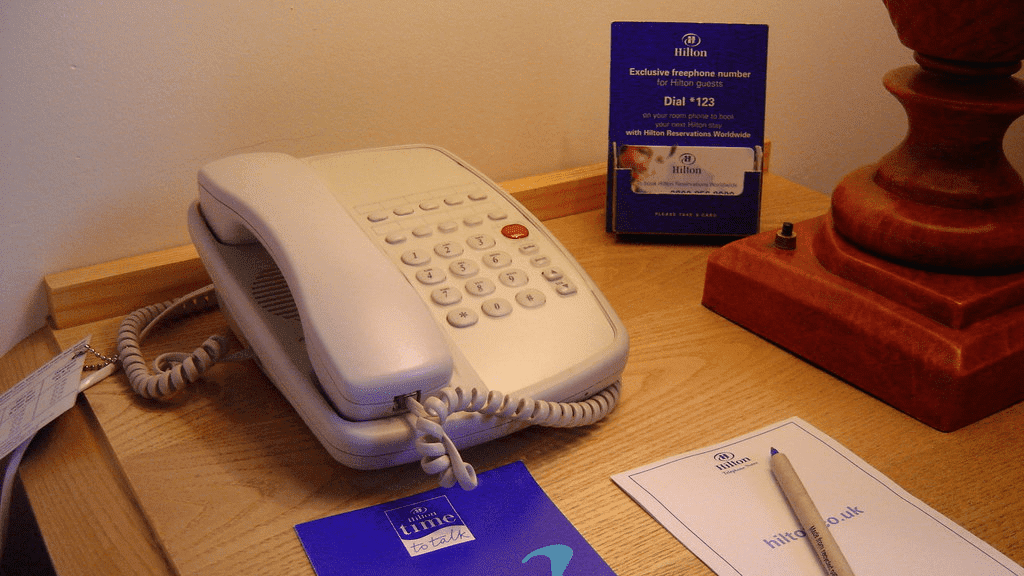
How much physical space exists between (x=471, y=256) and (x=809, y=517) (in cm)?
28

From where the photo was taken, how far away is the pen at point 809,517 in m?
0.42

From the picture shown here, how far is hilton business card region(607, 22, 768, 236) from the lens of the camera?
741mm

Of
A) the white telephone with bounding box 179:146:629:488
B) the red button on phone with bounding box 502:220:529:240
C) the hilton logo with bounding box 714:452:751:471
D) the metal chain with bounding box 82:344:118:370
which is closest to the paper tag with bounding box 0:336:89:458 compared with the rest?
the metal chain with bounding box 82:344:118:370

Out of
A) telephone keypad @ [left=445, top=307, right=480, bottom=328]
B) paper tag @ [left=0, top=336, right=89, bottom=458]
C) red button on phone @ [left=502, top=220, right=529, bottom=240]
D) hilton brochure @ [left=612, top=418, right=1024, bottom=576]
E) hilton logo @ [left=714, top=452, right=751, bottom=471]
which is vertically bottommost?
hilton brochure @ [left=612, top=418, right=1024, bottom=576]

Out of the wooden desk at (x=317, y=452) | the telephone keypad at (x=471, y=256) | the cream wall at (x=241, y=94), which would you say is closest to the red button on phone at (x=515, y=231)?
the telephone keypad at (x=471, y=256)

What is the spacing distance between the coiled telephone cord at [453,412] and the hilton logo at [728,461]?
3.8 inches

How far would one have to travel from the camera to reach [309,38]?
715mm

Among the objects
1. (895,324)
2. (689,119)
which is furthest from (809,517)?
(689,119)

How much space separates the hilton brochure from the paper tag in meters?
0.37

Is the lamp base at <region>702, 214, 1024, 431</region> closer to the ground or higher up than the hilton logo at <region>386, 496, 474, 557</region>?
higher up

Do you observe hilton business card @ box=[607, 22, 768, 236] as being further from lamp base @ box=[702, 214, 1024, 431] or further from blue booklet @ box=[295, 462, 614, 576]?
blue booklet @ box=[295, 462, 614, 576]

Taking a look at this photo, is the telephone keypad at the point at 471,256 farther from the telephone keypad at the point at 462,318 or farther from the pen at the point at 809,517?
the pen at the point at 809,517

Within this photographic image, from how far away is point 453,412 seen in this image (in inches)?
18.4

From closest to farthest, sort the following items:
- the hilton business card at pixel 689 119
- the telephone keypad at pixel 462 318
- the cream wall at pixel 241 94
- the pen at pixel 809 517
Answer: the pen at pixel 809 517 → the telephone keypad at pixel 462 318 → the cream wall at pixel 241 94 → the hilton business card at pixel 689 119
